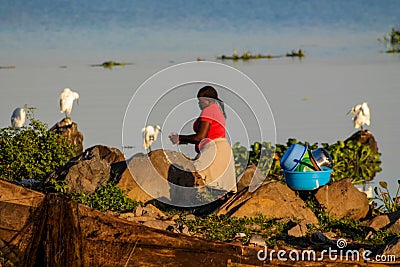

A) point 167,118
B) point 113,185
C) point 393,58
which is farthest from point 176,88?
point 393,58

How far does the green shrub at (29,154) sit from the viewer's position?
9562 millimetres

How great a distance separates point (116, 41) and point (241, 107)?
17344 millimetres

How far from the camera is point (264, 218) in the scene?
333 inches

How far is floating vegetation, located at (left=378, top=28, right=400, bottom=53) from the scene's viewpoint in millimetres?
24378

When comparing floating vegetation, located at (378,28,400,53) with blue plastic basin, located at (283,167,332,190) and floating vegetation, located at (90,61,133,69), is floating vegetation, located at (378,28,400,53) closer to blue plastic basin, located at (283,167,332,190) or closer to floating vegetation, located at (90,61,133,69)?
floating vegetation, located at (90,61,133,69)

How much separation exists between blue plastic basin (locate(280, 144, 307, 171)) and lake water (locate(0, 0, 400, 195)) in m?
0.85

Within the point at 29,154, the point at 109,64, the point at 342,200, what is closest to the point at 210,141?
the point at 342,200

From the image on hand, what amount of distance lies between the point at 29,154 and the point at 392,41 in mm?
17270

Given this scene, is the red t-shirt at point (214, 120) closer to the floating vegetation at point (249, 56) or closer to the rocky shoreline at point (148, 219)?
the rocky shoreline at point (148, 219)

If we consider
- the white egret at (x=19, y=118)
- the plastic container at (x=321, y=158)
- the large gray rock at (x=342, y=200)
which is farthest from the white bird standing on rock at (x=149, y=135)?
the large gray rock at (x=342, y=200)

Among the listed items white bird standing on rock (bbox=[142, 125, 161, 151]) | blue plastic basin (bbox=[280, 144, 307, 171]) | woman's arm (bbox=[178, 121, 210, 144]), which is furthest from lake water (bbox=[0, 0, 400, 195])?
blue plastic basin (bbox=[280, 144, 307, 171])

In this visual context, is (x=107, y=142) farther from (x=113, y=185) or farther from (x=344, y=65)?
(x=344, y=65)

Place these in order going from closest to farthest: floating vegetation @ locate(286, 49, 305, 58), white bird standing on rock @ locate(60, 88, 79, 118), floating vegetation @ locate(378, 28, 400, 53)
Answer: white bird standing on rock @ locate(60, 88, 79, 118), floating vegetation @ locate(286, 49, 305, 58), floating vegetation @ locate(378, 28, 400, 53)

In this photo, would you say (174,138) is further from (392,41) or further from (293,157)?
(392,41)
